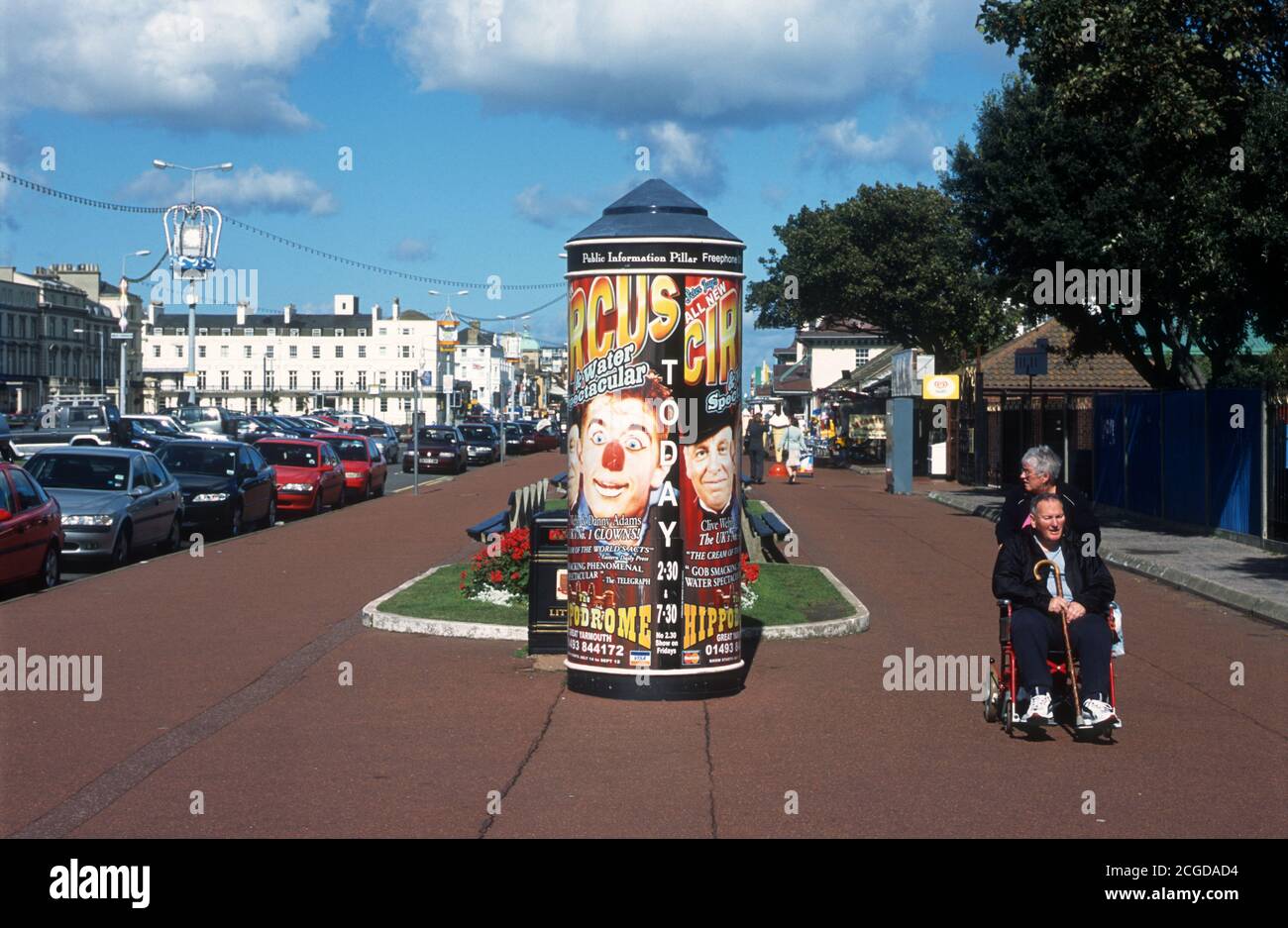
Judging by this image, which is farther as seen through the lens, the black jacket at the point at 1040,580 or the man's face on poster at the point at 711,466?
the man's face on poster at the point at 711,466

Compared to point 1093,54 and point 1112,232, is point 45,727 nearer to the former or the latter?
point 1093,54

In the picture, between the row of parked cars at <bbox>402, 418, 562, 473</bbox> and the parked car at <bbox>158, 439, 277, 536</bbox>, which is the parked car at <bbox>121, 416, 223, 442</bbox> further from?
the parked car at <bbox>158, 439, 277, 536</bbox>

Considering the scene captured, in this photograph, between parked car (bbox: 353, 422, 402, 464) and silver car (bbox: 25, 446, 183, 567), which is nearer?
silver car (bbox: 25, 446, 183, 567)

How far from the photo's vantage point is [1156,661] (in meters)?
12.2

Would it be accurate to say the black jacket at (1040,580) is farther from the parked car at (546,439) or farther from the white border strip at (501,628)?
the parked car at (546,439)

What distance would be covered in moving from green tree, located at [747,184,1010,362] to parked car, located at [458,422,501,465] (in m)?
13.5

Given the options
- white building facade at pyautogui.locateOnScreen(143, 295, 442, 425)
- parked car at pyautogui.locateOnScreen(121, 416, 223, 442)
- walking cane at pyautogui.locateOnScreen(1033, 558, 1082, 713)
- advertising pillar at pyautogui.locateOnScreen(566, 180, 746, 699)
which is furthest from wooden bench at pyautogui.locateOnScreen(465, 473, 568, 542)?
white building facade at pyautogui.locateOnScreen(143, 295, 442, 425)

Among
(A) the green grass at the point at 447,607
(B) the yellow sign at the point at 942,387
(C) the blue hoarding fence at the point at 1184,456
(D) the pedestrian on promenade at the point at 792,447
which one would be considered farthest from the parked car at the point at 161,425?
(A) the green grass at the point at 447,607

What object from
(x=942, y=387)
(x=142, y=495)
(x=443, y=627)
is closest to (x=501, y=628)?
(x=443, y=627)

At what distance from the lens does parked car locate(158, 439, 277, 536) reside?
78.2 ft

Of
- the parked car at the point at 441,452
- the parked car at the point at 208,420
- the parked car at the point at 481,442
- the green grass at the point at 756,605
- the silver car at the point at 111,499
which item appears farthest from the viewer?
the parked car at the point at 481,442

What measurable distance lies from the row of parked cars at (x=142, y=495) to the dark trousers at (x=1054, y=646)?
1036 centimetres

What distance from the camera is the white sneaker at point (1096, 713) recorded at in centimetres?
877
